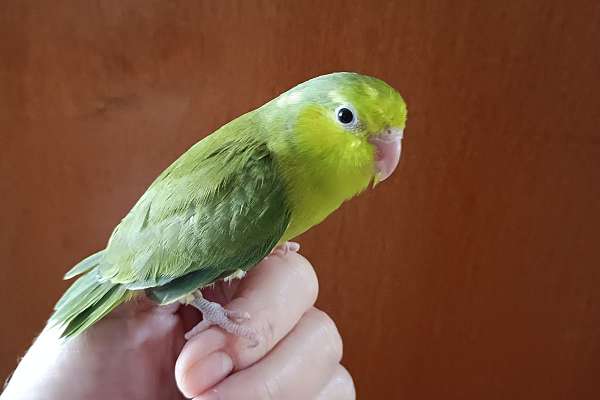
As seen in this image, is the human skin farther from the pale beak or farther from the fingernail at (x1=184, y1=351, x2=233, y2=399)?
the pale beak

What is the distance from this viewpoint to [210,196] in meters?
0.66

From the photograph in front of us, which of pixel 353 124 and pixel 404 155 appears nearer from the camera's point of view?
pixel 353 124

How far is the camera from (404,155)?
1096 mm

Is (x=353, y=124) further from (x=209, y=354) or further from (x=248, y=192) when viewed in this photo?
(x=209, y=354)

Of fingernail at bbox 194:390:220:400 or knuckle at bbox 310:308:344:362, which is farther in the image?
knuckle at bbox 310:308:344:362

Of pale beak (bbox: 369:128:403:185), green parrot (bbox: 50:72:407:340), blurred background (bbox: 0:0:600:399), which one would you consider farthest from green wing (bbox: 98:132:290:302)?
blurred background (bbox: 0:0:600:399)

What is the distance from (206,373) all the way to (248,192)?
21 centimetres

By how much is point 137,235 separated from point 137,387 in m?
0.23

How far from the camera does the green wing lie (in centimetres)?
65

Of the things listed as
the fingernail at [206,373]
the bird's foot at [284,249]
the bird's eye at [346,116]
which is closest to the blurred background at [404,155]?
the bird's foot at [284,249]

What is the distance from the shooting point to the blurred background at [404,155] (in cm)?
102

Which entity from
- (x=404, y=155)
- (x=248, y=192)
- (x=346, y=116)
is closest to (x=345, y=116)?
(x=346, y=116)

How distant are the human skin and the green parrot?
4 centimetres

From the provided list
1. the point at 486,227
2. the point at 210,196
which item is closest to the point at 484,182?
the point at 486,227
